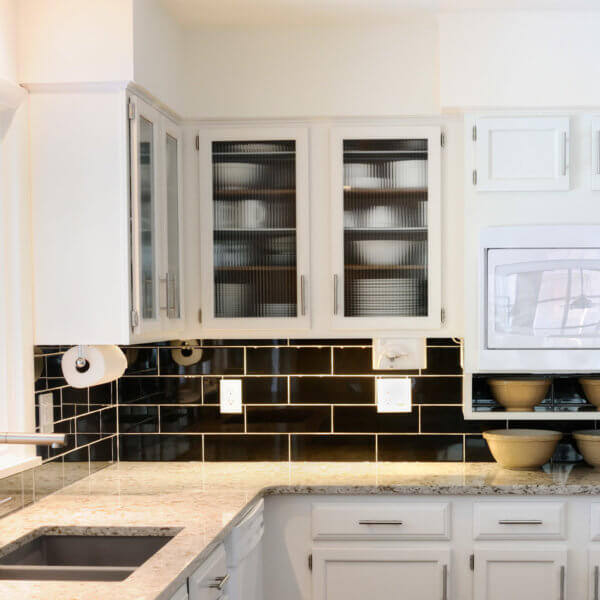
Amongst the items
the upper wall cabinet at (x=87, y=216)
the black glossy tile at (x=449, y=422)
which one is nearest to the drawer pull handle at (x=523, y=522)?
the black glossy tile at (x=449, y=422)

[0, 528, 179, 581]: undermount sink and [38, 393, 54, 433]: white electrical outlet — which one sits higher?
[38, 393, 54, 433]: white electrical outlet

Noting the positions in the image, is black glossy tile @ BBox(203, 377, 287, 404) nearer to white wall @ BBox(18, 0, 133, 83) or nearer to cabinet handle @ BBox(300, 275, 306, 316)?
cabinet handle @ BBox(300, 275, 306, 316)

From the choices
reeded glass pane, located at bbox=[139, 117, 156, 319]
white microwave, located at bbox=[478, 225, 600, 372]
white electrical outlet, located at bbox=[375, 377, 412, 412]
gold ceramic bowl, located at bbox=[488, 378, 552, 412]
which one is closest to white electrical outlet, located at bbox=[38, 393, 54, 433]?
reeded glass pane, located at bbox=[139, 117, 156, 319]

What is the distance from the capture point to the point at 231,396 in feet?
11.8

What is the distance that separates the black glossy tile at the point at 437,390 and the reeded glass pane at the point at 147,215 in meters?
1.19

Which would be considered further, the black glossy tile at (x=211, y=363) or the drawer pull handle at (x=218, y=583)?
the black glossy tile at (x=211, y=363)

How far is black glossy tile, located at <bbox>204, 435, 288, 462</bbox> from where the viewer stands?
11.7 feet

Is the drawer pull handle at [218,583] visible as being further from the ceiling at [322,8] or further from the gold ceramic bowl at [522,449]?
the ceiling at [322,8]

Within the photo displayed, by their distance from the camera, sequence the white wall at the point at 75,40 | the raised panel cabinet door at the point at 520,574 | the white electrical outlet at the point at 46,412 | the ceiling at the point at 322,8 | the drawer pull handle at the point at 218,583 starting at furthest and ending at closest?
1. the ceiling at the point at 322,8
2. the raised panel cabinet door at the point at 520,574
3. the white electrical outlet at the point at 46,412
4. the white wall at the point at 75,40
5. the drawer pull handle at the point at 218,583

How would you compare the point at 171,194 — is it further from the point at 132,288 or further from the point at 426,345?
the point at 426,345

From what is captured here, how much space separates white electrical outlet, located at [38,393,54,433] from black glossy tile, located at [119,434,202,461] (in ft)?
2.25

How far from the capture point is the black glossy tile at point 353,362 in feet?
11.6

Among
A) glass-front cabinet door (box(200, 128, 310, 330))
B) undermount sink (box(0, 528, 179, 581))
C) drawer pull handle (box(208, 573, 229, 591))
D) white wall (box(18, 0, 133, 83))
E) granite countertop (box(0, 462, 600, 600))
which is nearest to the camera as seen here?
granite countertop (box(0, 462, 600, 600))

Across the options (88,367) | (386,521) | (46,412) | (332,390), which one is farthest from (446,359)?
(46,412)
